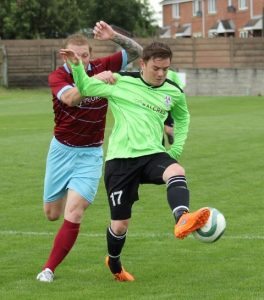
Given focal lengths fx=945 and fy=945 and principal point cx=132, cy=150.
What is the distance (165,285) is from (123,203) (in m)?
0.78

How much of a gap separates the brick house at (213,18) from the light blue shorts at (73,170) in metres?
79.4

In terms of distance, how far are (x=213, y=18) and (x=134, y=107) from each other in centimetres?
9250

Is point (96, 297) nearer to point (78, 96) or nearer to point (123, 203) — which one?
point (123, 203)

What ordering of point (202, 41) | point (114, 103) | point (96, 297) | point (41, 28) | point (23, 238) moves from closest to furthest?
point (96, 297) → point (114, 103) → point (23, 238) → point (202, 41) → point (41, 28)

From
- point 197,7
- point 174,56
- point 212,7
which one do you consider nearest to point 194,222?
point 174,56

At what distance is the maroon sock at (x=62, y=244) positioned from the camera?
8.38 m

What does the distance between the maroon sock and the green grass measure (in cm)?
17

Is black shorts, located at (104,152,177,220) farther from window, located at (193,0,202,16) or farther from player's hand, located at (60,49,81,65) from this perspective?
window, located at (193,0,202,16)

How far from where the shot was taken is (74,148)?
8766 millimetres

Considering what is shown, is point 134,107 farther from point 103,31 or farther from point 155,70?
point 103,31

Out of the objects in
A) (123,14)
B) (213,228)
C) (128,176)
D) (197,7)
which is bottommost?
(197,7)

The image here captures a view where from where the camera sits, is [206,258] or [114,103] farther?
[206,258]

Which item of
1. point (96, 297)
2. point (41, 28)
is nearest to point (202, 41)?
point (41, 28)

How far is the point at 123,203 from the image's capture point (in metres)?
8.01
